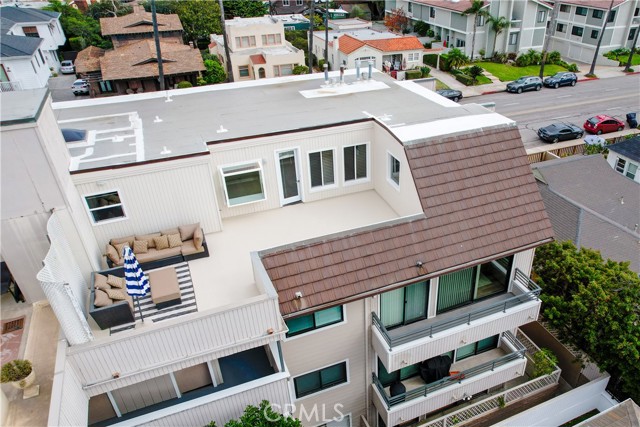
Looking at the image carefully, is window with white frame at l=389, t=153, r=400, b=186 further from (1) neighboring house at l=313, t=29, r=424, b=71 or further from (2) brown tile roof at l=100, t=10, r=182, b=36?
(2) brown tile roof at l=100, t=10, r=182, b=36

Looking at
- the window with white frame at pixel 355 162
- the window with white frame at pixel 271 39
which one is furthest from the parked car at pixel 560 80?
the window with white frame at pixel 355 162

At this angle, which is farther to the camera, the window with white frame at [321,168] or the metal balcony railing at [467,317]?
the window with white frame at [321,168]

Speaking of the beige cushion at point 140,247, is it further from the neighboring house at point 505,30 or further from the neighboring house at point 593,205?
the neighboring house at point 505,30

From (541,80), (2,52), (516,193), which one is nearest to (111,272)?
(516,193)

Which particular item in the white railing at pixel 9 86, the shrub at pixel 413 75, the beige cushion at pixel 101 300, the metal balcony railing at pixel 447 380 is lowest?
the shrub at pixel 413 75

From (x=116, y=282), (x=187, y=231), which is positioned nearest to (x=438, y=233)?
(x=187, y=231)

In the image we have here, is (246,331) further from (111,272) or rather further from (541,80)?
(541,80)
